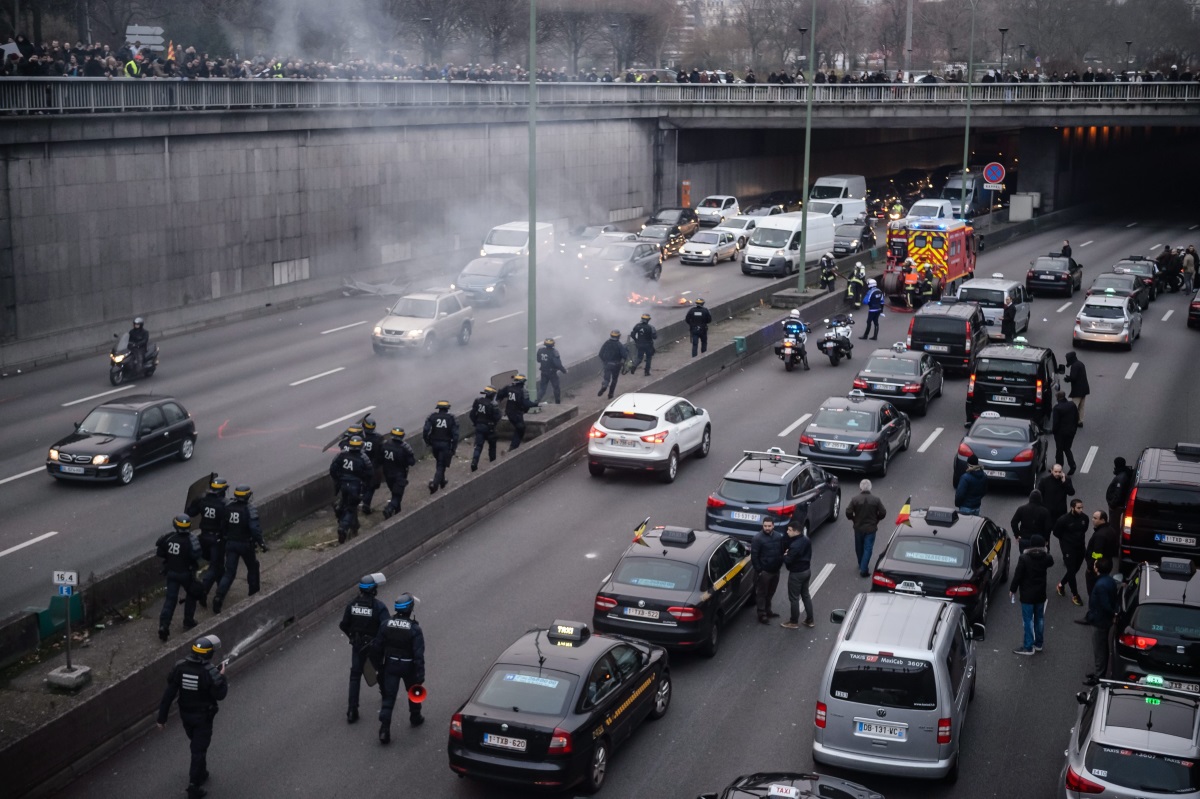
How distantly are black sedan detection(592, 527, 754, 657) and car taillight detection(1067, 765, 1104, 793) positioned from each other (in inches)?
195

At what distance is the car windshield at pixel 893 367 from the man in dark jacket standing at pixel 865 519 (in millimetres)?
9854

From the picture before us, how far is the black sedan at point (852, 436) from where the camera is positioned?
904 inches

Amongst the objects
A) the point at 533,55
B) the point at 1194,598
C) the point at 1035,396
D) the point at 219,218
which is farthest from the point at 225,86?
the point at 1194,598

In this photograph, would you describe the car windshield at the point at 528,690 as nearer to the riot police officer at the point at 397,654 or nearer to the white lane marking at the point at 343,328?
the riot police officer at the point at 397,654

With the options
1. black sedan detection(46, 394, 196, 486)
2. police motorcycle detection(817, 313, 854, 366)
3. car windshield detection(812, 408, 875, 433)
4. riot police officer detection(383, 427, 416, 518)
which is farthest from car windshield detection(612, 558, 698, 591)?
police motorcycle detection(817, 313, 854, 366)

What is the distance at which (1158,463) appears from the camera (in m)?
18.8

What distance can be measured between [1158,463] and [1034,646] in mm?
4352

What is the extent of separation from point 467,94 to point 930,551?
3590 cm

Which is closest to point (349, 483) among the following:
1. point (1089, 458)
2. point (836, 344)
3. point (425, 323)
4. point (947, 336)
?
point (1089, 458)

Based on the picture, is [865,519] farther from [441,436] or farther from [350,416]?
[350,416]

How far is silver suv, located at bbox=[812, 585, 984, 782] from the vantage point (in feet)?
40.3

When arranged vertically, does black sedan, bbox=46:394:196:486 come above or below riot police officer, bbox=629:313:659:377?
below

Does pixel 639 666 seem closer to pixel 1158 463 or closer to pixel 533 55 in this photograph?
pixel 1158 463

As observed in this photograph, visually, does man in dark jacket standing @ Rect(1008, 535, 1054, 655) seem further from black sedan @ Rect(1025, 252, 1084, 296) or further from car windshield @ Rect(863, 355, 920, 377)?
black sedan @ Rect(1025, 252, 1084, 296)
